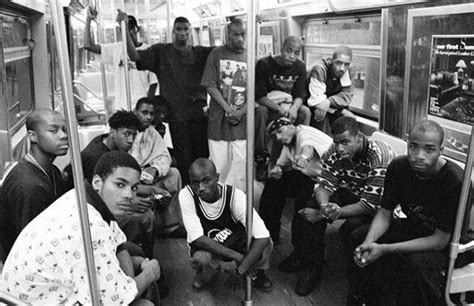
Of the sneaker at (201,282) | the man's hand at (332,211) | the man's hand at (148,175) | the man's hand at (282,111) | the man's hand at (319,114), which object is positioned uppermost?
the man's hand at (282,111)

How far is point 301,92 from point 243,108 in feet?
2.26

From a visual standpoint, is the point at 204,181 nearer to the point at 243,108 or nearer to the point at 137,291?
the point at 137,291

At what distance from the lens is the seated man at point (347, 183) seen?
3.10 m

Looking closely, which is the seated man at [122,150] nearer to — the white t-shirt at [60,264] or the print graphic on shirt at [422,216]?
the white t-shirt at [60,264]

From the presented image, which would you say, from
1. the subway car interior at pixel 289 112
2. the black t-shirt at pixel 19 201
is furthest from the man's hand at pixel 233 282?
the black t-shirt at pixel 19 201

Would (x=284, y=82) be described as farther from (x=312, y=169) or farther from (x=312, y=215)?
(x=312, y=215)

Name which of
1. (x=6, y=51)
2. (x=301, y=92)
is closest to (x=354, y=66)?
(x=301, y=92)

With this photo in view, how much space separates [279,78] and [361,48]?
2.66ft

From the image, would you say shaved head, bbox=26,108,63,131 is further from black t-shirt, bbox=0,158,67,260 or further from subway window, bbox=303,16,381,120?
subway window, bbox=303,16,381,120

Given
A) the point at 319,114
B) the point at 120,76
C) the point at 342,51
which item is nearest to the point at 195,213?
the point at 319,114

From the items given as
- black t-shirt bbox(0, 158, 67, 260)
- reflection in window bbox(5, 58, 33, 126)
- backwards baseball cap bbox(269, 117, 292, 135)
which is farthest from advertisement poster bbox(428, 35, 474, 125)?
reflection in window bbox(5, 58, 33, 126)

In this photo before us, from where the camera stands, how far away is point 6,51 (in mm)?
3816

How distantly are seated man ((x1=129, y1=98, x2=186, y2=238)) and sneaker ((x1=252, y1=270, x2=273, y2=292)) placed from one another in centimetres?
103

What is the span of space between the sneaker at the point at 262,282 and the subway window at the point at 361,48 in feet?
6.53
